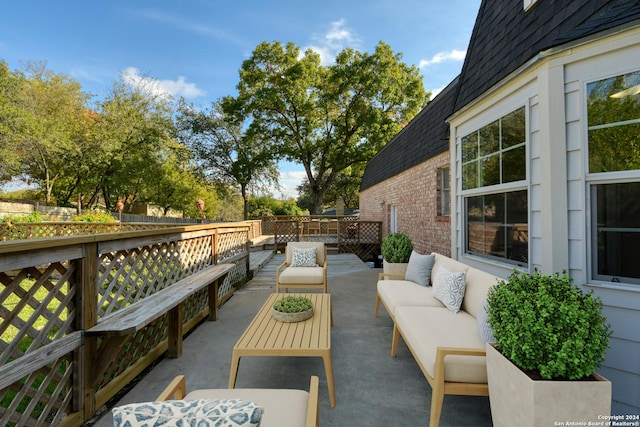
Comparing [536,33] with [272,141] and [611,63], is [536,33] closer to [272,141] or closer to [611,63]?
[611,63]

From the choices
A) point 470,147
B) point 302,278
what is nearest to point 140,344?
point 302,278

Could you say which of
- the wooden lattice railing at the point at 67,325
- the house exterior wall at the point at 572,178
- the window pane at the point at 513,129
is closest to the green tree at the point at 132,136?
the wooden lattice railing at the point at 67,325

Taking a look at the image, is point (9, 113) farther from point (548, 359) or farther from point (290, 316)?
point (548, 359)

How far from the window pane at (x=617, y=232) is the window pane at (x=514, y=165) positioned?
0.67m

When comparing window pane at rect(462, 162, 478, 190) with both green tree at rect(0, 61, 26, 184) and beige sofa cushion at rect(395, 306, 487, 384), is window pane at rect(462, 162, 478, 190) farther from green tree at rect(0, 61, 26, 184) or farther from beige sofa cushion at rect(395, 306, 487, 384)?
green tree at rect(0, 61, 26, 184)

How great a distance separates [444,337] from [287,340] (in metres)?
1.23

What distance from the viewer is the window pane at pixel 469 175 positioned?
360cm

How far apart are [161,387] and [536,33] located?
178 inches

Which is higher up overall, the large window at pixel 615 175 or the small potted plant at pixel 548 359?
the large window at pixel 615 175

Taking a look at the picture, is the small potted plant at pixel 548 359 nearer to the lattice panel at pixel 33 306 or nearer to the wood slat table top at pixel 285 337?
the wood slat table top at pixel 285 337

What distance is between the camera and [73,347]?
1.91 m

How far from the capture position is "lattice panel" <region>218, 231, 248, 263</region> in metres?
5.16

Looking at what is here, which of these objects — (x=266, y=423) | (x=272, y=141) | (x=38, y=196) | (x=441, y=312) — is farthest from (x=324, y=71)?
(x=38, y=196)

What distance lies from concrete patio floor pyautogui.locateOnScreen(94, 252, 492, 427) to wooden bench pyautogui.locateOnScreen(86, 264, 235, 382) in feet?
0.86
